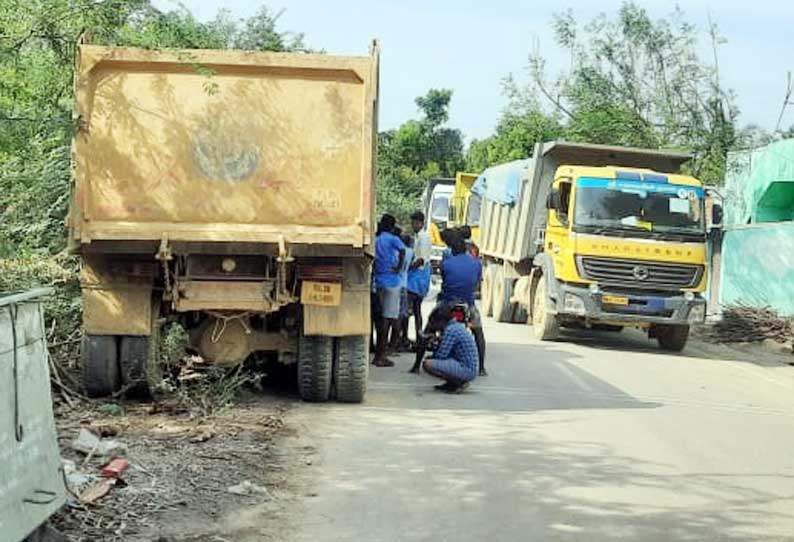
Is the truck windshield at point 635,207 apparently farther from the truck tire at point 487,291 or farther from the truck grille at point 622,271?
the truck tire at point 487,291

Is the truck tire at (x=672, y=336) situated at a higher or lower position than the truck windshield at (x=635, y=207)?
lower

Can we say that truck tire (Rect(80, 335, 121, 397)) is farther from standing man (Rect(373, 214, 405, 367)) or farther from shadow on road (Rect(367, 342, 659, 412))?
standing man (Rect(373, 214, 405, 367))

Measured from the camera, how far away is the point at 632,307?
51.3 feet

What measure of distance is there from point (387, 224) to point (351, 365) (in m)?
2.82

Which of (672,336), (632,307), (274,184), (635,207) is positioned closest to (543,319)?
(632,307)

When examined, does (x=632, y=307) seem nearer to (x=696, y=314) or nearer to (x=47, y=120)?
(x=696, y=314)

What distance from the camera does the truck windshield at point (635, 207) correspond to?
622 inches

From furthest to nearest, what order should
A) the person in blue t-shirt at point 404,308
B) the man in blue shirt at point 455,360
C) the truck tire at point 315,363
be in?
the person in blue t-shirt at point 404,308 → the man in blue shirt at point 455,360 → the truck tire at point 315,363

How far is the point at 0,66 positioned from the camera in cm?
846

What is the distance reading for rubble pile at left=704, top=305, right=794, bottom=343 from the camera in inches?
720

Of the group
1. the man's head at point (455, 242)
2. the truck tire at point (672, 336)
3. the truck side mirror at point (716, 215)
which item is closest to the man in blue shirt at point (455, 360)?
the man's head at point (455, 242)

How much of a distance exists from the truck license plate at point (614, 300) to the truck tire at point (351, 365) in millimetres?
6723

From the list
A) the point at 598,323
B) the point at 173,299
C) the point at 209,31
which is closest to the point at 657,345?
the point at 598,323

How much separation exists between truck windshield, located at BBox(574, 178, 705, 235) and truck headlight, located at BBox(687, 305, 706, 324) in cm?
108
